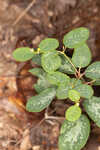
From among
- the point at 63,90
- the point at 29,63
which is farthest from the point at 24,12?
the point at 63,90

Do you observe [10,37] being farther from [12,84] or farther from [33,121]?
[33,121]

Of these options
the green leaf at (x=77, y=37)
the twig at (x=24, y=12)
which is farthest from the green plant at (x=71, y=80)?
the twig at (x=24, y=12)

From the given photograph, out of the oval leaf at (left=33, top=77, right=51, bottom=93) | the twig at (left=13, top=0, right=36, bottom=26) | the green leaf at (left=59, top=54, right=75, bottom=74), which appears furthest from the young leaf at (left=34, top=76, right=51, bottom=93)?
the twig at (left=13, top=0, right=36, bottom=26)

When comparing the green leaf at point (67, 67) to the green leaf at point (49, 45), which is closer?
the green leaf at point (49, 45)

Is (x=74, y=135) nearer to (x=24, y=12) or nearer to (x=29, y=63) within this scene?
(x=29, y=63)

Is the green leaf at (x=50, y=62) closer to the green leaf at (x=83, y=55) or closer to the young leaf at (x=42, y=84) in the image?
the green leaf at (x=83, y=55)

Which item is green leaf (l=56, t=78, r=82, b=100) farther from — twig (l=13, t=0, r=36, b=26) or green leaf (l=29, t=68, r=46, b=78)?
twig (l=13, t=0, r=36, b=26)
